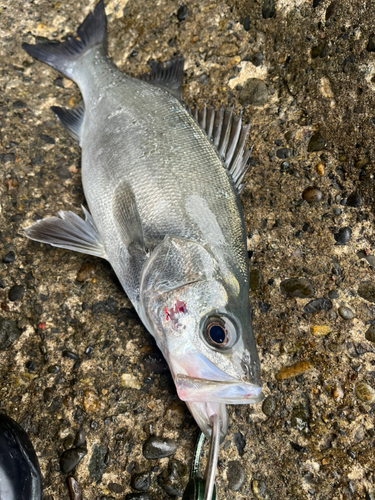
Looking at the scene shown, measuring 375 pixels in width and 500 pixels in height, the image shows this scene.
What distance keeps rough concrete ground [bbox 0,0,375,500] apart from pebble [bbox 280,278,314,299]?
0.04 ft

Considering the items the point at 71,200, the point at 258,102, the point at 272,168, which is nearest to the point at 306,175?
the point at 272,168

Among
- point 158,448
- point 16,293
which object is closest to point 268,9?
point 16,293

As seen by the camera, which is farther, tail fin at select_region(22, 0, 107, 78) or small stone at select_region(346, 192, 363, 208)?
tail fin at select_region(22, 0, 107, 78)

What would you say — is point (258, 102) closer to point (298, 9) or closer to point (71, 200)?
Result: point (298, 9)

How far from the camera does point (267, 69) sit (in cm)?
287

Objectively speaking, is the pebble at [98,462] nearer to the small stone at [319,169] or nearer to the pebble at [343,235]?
the pebble at [343,235]

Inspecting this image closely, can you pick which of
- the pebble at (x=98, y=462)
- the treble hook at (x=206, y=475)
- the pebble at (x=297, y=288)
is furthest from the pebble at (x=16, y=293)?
the pebble at (x=297, y=288)

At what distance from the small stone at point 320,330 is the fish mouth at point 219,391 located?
0.62 meters

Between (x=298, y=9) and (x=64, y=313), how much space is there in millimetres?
2743

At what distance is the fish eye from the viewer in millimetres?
1668

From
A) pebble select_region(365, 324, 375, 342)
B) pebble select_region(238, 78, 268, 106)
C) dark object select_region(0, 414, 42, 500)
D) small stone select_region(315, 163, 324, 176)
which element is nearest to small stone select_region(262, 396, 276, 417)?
pebble select_region(365, 324, 375, 342)

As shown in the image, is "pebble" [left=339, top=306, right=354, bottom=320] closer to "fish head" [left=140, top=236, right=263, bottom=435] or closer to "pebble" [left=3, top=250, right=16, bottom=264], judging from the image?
"fish head" [left=140, top=236, right=263, bottom=435]

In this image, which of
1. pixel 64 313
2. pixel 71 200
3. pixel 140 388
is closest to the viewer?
pixel 140 388

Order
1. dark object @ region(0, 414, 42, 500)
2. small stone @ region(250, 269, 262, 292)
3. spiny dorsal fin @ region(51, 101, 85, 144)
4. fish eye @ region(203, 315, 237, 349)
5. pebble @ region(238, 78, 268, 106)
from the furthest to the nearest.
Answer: spiny dorsal fin @ region(51, 101, 85, 144), pebble @ region(238, 78, 268, 106), small stone @ region(250, 269, 262, 292), fish eye @ region(203, 315, 237, 349), dark object @ region(0, 414, 42, 500)
